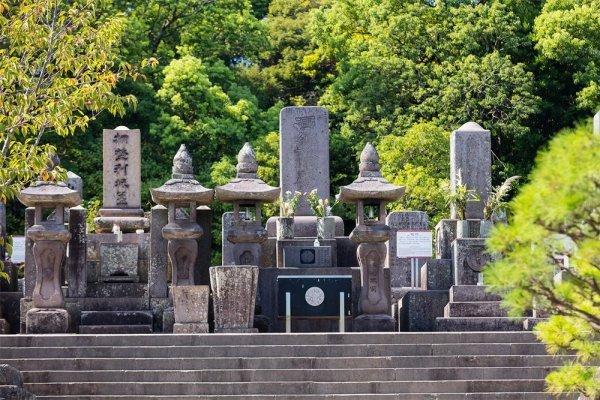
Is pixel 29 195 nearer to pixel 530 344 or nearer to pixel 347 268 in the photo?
pixel 347 268

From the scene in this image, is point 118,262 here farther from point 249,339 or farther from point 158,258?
point 249,339

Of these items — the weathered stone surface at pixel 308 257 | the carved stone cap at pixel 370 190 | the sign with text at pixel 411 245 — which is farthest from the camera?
the sign with text at pixel 411 245

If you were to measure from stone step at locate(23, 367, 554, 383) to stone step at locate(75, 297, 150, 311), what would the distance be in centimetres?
469

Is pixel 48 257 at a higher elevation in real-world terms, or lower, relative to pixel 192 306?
higher

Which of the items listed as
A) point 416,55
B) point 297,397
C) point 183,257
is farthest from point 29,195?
point 416,55

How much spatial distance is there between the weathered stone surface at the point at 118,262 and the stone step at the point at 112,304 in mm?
1113

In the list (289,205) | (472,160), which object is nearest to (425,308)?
(289,205)

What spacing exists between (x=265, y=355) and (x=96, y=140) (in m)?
20.7

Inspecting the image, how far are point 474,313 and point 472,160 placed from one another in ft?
13.9

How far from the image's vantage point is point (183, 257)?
2620cm

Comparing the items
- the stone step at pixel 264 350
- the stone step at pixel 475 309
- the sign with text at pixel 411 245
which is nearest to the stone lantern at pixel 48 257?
the stone step at pixel 264 350

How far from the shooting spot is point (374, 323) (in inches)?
1005

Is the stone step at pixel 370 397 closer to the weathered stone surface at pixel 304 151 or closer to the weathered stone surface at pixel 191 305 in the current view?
the weathered stone surface at pixel 191 305

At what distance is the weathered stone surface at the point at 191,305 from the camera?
2441 centimetres
